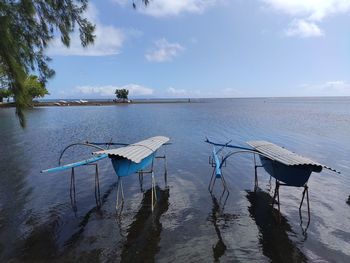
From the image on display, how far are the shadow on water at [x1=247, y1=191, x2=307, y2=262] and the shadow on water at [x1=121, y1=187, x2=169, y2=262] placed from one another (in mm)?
3119

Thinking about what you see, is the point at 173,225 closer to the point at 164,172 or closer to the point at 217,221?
the point at 217,221

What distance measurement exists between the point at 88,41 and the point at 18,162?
1383cm

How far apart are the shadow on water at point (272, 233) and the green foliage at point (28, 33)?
721cm

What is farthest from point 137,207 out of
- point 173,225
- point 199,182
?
point 199,182

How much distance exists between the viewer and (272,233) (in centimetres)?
942

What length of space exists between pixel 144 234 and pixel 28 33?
20.9 ft

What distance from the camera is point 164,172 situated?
16.7m

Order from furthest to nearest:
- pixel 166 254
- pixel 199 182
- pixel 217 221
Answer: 1. pixel 199 182
2. pixel 217 221
3. pixel 166 254

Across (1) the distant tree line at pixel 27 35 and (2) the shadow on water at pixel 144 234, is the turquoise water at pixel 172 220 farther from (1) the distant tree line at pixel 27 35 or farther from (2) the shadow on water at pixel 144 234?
(1) the distant tree line at pixel 27 35

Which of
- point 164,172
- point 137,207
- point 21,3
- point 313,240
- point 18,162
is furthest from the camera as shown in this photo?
point 18,162

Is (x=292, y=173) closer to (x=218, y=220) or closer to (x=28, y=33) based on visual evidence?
(x=218, y=220)

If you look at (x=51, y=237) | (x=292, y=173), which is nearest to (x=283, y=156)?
(x=292, y=173)

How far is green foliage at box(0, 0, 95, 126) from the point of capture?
6121 millimetres

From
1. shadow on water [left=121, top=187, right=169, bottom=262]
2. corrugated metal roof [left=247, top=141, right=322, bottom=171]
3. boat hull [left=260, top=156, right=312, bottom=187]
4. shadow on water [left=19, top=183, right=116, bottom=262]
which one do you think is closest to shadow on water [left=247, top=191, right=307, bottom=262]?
boat hull [left=260, top=156, right=312, bottom=187]
